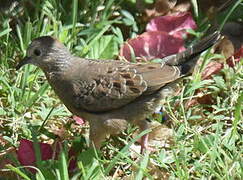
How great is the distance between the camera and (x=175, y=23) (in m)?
5.80

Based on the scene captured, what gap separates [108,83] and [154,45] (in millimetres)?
1156

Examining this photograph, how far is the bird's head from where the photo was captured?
15.3 feet

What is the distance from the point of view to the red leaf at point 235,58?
5453 millimetres

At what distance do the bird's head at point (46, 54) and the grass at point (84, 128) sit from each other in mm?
347

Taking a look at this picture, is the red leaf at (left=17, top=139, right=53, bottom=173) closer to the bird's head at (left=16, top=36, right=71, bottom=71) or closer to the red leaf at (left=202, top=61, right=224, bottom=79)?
the bird's head at (left=16, top=36, right=71, bottom=71)

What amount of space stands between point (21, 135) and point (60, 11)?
4.29 feet

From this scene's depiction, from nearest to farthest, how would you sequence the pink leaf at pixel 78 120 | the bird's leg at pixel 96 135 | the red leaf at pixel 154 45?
the bird's leg at pixel 96 135
the pink leaf at pixel 78 120
the red leaf at pixel 154 45

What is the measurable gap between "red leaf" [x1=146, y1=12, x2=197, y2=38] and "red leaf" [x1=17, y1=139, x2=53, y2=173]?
1.71 metres

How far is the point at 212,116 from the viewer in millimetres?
5008

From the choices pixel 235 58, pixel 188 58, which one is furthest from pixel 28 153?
pixel 235 58

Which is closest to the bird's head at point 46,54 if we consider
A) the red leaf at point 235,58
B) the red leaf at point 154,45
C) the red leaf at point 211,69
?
the red leaf at point 154,45

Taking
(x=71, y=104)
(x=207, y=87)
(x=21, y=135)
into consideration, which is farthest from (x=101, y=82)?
(x=207, y=87)

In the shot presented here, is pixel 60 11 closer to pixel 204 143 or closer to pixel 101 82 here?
pixel 101 82

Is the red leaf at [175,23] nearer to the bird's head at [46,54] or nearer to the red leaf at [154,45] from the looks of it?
the red leaf at [154,45]
